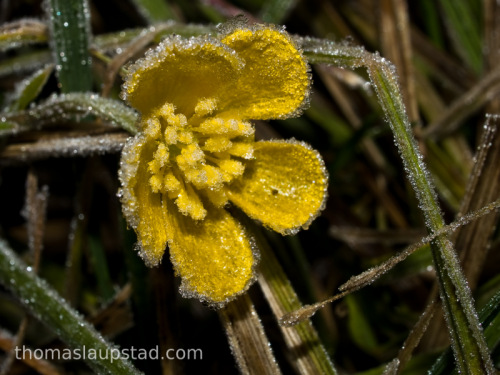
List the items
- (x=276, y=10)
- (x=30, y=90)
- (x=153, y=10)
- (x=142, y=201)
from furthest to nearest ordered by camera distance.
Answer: (x=276, y=10) → (x=153, y=10) → (x=30, y=90) → (x=142, y=201)

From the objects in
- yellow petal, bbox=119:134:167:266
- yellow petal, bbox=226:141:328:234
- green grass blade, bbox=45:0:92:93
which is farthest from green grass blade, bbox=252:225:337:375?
green grass blade, bbox=45:0:92:93

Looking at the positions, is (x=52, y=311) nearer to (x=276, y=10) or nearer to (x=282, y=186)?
(x=282, y=186)

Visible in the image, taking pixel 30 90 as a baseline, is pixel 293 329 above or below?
below

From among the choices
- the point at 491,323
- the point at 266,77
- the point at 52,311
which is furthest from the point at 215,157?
the point at 491,323

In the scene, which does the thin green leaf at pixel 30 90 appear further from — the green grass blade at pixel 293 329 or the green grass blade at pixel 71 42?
the green grass blade at pixel 293 329

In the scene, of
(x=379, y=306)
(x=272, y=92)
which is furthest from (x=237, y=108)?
(x=379, y=306)

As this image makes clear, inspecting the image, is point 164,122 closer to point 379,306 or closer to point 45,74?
point 45,74
